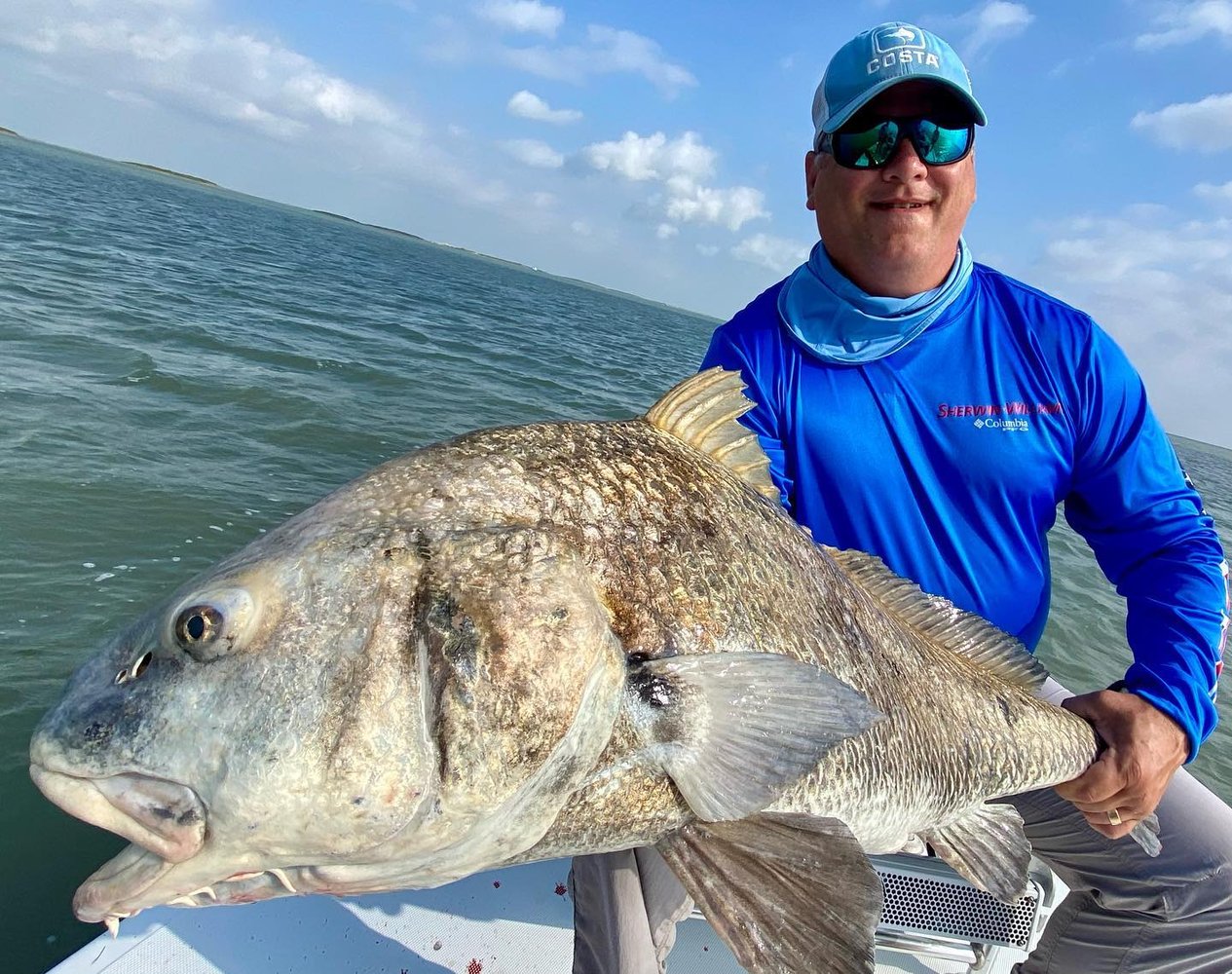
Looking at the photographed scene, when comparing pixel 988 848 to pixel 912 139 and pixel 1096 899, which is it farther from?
pixel 912 139

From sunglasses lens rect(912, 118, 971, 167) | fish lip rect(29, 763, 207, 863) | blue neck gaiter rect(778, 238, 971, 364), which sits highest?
sunglasses lens rect(912, 118, 971, 167)

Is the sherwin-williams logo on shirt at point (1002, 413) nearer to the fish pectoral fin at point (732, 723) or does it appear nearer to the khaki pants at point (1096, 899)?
the khaki pants at point (1096, 899)

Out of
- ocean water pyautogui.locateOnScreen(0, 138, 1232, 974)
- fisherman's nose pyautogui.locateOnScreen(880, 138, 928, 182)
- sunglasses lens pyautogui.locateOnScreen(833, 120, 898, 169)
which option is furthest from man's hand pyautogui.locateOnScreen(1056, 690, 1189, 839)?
ocean water pyautogui.locateOnScreen(0, 138, 1232, 974)

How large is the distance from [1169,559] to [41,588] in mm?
7257

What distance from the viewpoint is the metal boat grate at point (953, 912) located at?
2922 millimetres

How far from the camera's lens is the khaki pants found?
7.14 ft

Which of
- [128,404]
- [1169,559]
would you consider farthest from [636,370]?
[1169,559]

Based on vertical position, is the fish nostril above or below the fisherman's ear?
below

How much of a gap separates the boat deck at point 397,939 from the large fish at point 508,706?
125 cm

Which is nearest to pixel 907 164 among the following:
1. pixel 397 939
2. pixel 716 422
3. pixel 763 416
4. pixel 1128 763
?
pixel 763 416

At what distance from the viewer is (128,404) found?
10234 mm

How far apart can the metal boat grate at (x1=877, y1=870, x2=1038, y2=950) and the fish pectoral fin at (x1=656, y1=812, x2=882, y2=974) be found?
4.59 ft

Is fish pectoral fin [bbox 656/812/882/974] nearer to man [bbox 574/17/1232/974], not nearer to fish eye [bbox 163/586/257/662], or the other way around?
fish eye [bbox 163/586/257/662]

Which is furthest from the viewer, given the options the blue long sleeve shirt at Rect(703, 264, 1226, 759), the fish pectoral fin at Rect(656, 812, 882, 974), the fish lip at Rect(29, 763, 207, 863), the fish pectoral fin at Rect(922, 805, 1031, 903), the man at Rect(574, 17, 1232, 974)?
the blue long sleeve shirt at Rect(703, 264, 1226, 759)
